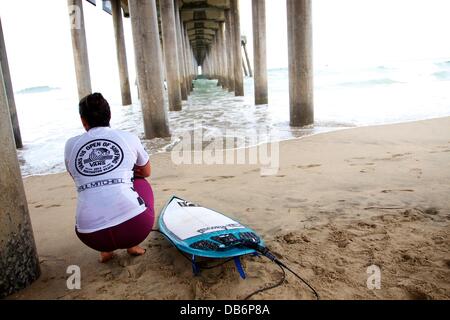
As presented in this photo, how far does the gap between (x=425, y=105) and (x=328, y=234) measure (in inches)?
368

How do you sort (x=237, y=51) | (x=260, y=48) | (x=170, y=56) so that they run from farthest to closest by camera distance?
(x=237, y=51) → (x=260, y=48) → (x=170, y=56)

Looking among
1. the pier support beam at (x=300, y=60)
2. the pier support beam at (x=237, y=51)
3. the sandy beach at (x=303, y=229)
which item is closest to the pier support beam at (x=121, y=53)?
the pier support beam at (x=237, y=51)

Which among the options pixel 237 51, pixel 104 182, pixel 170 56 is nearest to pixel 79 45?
pixel 170 56

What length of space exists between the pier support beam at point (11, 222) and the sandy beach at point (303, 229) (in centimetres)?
12

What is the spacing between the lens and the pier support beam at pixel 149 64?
6.75 m

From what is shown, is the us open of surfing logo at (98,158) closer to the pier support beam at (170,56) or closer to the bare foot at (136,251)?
the bare foot at (136,251)

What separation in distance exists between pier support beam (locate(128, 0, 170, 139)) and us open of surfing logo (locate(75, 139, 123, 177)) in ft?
16.5

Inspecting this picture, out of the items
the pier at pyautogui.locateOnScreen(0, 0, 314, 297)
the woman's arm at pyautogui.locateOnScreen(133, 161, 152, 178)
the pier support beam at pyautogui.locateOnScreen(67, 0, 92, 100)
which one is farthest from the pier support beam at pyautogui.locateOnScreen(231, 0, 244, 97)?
the woman's arm at pyautogui.locateOnScreen(133, 161, 152, 178)

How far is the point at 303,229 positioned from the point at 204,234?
2.74 ft

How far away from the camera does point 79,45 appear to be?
1099 centimetres

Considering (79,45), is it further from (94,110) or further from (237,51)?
(94,110)

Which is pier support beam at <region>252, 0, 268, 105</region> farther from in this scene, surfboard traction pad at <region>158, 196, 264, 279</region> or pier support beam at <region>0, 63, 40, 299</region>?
pier support beam at <region>0, 63, 40, 299</region>

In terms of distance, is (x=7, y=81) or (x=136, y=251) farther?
(x=7, y=81)
